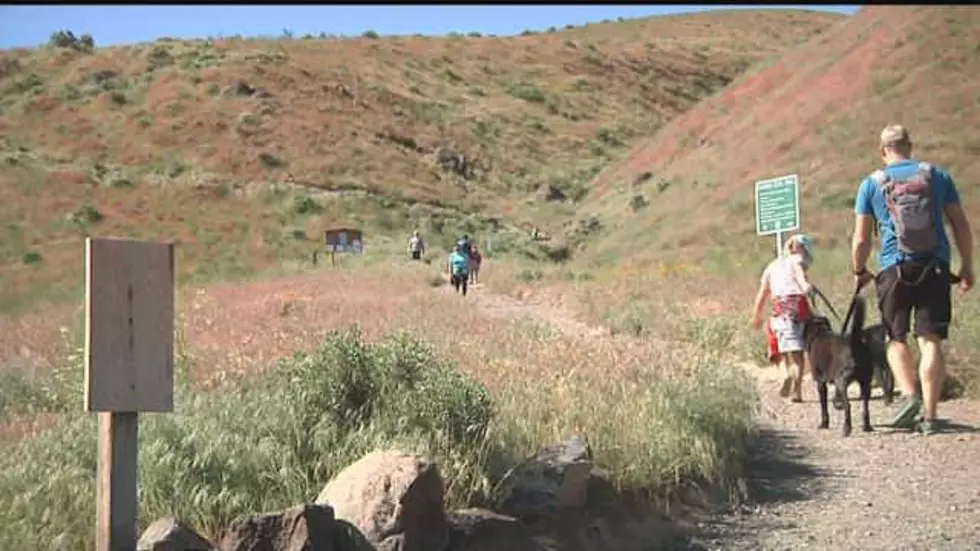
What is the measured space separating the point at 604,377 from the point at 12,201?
47.4 m

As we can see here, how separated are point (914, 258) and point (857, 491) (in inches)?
79.9

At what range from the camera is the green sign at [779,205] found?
1605 centimetres

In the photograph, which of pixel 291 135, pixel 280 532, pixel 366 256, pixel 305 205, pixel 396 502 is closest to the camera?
pixel 280 532

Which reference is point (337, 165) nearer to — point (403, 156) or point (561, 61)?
point (403, 156)

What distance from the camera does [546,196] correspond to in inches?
2685

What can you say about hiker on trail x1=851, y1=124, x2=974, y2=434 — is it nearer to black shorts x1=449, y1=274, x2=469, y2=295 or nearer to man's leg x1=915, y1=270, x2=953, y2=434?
man's leg x1=915, y1=270, x2=953, y2=434

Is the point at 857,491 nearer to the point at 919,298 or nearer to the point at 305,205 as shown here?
the point at 919,298

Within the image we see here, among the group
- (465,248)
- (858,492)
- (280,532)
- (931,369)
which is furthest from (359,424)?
(465,248)

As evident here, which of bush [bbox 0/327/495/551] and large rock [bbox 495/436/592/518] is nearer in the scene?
bush [bbox 0/327/495/551]

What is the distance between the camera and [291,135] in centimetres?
6850

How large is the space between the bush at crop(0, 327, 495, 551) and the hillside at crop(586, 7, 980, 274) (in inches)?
880

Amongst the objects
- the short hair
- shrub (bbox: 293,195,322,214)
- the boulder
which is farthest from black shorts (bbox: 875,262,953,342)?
the boulder

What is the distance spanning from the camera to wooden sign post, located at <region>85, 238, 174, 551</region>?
15.7 feet

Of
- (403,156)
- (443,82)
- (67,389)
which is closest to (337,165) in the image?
(403,156)
